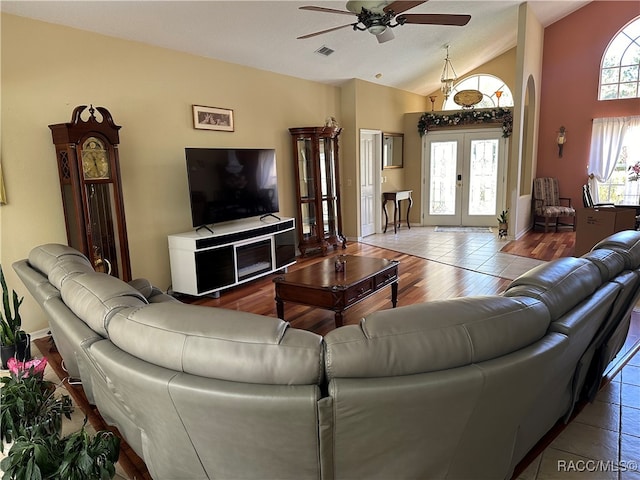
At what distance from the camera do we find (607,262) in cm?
206

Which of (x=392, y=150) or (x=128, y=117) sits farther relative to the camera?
(x=392, y=150)

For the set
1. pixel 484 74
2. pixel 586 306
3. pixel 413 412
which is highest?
pixel 484 74

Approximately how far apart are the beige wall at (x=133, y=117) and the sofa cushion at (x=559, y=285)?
3.70m

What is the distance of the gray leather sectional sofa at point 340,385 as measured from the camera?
120cm

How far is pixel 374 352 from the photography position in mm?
1212

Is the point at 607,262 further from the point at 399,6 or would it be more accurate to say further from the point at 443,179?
the point at 443,179

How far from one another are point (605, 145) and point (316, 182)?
17.7ft

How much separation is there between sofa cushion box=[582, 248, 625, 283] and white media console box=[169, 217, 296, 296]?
3.41 m

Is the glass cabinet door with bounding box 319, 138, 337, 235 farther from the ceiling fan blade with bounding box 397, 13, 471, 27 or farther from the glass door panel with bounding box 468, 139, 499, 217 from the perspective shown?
the glass door panel with bounding box 468, 139, 499, 217

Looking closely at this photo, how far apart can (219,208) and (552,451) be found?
3.82 m

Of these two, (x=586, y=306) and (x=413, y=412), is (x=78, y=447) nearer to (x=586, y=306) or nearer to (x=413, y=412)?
(x=413, y=412)

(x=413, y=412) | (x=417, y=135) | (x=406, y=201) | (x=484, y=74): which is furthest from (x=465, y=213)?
(x=413, y=412)

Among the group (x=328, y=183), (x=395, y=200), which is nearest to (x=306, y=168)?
(x=328, y=183)

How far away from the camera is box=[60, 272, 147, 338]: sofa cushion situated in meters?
1.65
